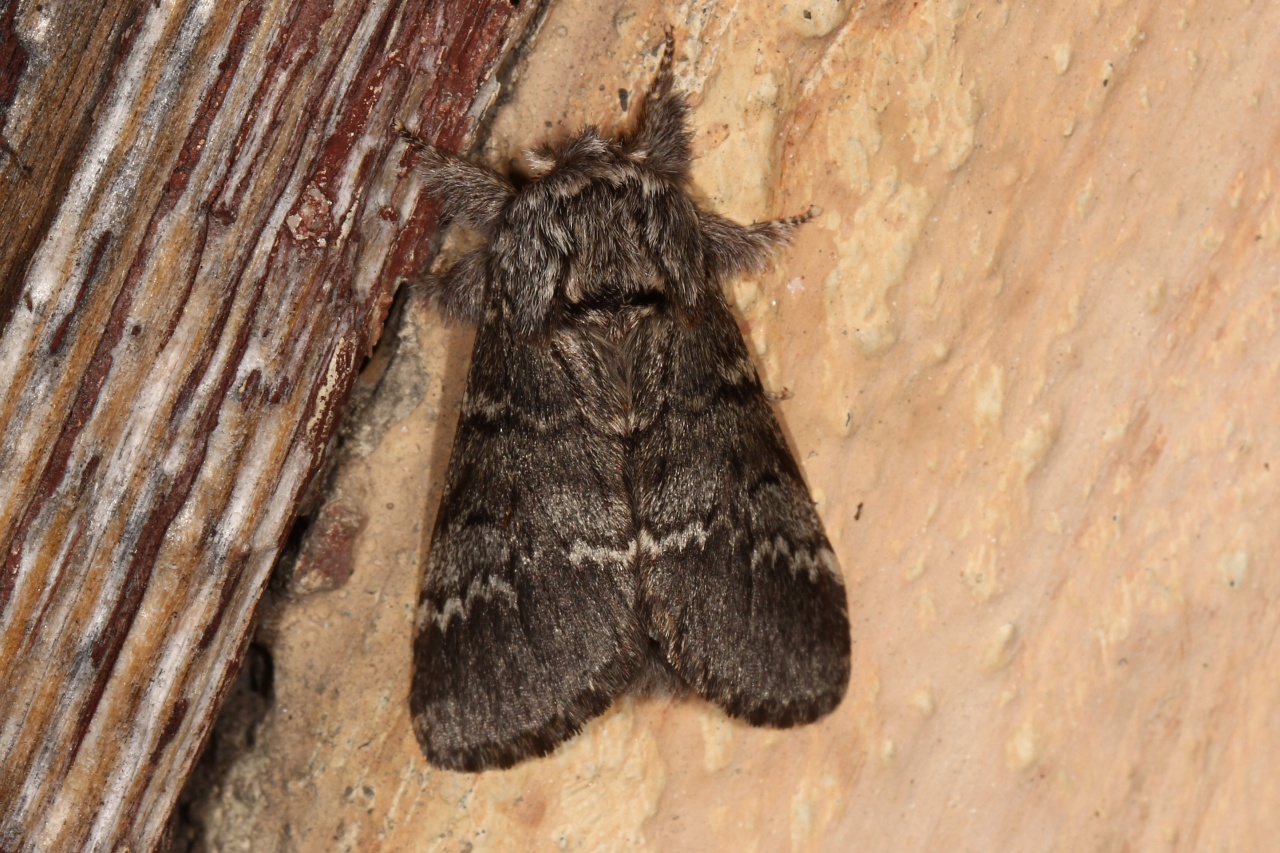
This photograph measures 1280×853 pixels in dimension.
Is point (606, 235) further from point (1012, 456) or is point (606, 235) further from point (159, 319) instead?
point (1012, 456)

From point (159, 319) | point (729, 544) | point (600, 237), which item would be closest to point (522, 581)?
point (729, 544)

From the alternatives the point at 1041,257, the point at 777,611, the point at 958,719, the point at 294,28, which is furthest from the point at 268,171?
the point at 958,719

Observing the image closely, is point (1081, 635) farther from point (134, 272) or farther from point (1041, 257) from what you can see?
point (134, 272)

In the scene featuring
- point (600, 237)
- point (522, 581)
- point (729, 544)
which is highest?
point (600, 237)

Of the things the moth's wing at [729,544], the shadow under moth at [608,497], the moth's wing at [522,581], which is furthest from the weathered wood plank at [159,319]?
the moth's wing at [729,544]

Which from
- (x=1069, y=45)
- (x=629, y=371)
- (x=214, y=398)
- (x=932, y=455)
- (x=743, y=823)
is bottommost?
(x=743, y=823)

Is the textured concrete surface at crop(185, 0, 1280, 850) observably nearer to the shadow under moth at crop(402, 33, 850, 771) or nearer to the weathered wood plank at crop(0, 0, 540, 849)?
the shadow under moth at crop(402, 33, 850, 771)
